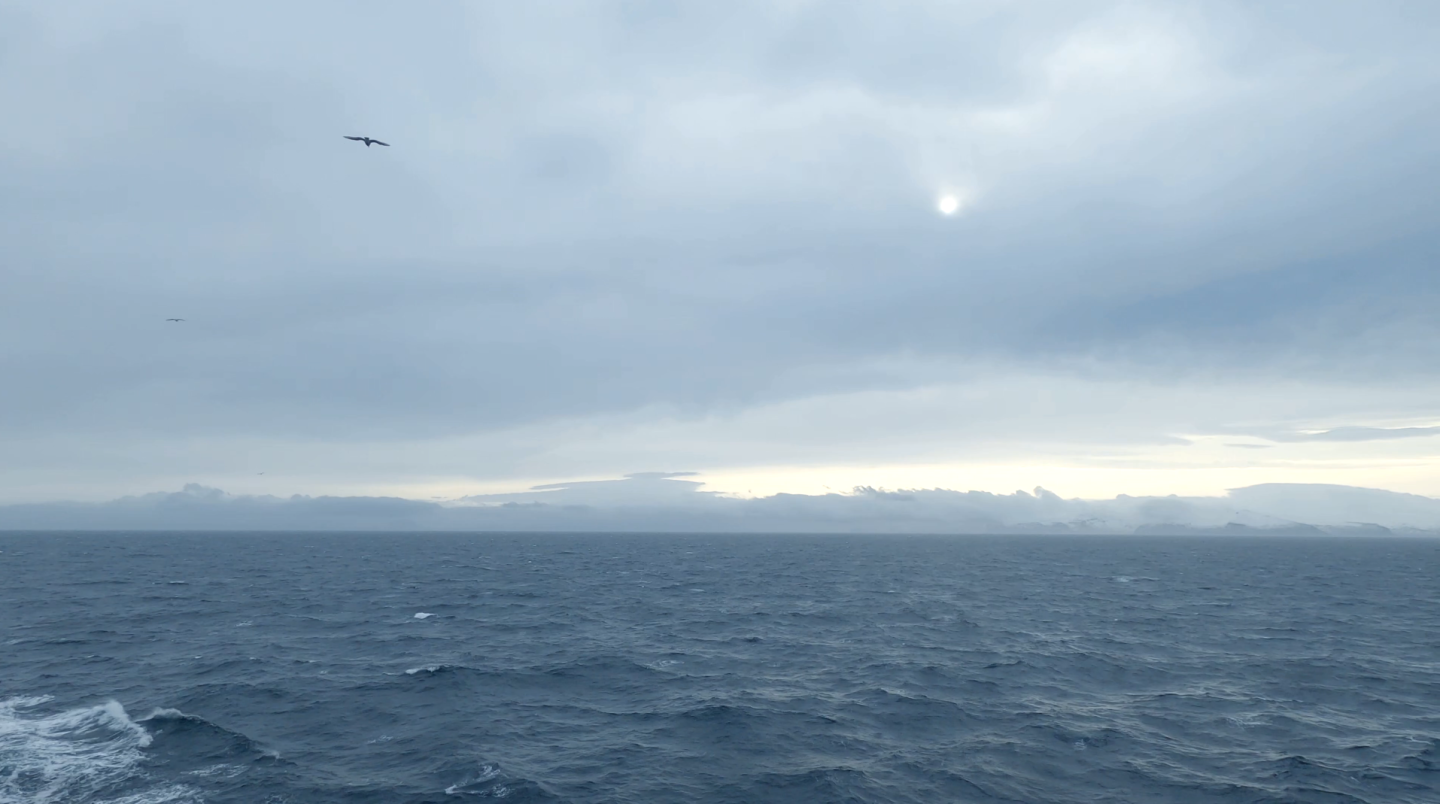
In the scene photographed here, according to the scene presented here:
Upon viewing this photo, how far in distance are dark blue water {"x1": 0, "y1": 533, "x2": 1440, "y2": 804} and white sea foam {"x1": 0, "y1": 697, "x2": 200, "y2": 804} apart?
19cm

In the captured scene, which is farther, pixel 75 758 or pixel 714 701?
pixel 714 701

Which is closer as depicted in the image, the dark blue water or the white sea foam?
the white sea foam

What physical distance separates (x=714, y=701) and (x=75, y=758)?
31964mm

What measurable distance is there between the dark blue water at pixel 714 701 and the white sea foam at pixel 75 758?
0.19 meters

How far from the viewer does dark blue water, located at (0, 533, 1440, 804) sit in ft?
111

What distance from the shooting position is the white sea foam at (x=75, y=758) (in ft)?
105

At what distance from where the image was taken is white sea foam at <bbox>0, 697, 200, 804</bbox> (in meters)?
32.0

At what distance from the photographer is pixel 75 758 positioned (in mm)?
36094

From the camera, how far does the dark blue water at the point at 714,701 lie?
33812mm

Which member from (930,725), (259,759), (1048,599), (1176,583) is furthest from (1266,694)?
(1176,583)

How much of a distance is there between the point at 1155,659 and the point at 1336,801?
2660 centimetres

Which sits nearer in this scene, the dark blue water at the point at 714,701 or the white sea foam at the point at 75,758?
the white sea foam at the point at 75,758

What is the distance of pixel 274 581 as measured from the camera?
384 ft

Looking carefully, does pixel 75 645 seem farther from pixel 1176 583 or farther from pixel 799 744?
pixel 1176 583
